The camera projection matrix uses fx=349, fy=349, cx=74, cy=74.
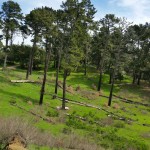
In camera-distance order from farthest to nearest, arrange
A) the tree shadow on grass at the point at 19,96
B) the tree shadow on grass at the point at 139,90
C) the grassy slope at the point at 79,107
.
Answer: the tree shadow on grass at the point at 139,90 < the tree shadow on grass at the point at 19,96 < the grassy slope at the point at 79,107

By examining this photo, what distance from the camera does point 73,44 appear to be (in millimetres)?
49469

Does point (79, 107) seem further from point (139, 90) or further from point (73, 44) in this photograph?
point (139, 90)

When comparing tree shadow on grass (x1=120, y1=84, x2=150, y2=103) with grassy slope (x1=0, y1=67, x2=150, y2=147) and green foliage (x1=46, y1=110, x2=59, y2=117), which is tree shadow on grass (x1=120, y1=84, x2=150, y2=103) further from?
green foliage (x1=46, y1=110, x2=59, y2=117)

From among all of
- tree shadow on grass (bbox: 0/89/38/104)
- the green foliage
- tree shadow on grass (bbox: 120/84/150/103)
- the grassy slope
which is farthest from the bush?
tree shadow on grass (bbox: 120/84/150/103)

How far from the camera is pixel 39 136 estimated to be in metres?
26.7

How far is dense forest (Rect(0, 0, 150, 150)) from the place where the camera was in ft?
161

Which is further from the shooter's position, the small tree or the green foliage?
the small tree

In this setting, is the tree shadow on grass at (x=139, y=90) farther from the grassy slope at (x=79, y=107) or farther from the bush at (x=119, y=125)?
the bush at (x=119, y=125)

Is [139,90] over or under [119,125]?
over

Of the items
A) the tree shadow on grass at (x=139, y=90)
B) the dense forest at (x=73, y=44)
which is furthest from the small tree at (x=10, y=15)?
the tree shadow on grass at (x=139, y=90)

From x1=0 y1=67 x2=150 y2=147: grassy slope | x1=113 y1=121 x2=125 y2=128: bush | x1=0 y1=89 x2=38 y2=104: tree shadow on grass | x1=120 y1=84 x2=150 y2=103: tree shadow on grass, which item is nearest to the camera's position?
x1=0 y1=67 x2=150 y2=147: grassy slope

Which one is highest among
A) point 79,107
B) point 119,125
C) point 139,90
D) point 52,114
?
point 139,90

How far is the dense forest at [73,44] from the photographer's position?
49219 mm

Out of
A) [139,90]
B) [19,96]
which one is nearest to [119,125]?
[19,96]
